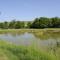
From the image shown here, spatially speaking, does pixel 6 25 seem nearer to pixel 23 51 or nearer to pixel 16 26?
pixel 16 26

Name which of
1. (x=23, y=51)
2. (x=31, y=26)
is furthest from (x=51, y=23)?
(x=23, y=51)

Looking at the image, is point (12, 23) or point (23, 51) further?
point (12, 23)

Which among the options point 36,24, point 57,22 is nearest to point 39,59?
point 57,22

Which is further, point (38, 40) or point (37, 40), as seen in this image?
point (38, 40)

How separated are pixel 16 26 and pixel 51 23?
75.8 feet

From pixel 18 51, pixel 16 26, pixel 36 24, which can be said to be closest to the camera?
pixel 18 51

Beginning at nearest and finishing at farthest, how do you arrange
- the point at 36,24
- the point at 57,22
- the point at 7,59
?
the point at 7,59, the point at 57,22, the point at 36,24

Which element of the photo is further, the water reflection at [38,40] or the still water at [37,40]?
the still water at [37,40]

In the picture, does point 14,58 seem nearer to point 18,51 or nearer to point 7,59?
point 7,59

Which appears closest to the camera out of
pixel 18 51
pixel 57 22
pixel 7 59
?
pixel 7 59

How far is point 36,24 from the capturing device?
9306 cm

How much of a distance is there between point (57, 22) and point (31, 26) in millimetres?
15052

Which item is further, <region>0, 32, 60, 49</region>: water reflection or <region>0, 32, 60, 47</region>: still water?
<region>0, 32, 60, 47</region>: still water

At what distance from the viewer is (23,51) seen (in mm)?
14062
